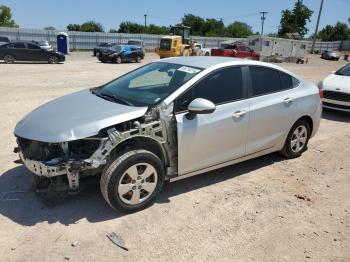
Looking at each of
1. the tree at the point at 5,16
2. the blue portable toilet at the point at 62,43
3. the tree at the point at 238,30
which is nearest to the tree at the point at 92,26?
the tree at the point at 5,16

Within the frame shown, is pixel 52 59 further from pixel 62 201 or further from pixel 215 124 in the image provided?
pixel 215 124

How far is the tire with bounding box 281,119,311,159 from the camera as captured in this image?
554cm

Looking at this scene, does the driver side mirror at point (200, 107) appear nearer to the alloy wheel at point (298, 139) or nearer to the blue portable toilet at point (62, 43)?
the alloy wheel at point (298, 139)

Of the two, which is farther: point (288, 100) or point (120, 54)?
point (120, 54)

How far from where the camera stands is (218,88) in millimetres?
4426

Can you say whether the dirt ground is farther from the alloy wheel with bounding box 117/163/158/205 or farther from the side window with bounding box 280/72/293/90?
the side window with bounding box 280/72/293/90

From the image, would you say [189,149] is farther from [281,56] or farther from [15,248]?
[281,56]

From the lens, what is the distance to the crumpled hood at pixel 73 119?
11.7 ft

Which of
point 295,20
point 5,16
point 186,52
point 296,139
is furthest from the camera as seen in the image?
point 5,16

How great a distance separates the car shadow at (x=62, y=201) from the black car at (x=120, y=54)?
21630 millimetres

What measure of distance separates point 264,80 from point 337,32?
102553mm

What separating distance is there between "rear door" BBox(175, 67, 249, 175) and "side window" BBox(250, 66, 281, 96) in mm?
249

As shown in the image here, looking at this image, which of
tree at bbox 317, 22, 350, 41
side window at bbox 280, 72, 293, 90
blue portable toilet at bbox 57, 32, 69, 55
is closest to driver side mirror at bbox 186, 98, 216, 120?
side window at bbox 280, 72, 293, 90

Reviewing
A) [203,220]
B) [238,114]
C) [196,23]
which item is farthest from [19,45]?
[196,23]
